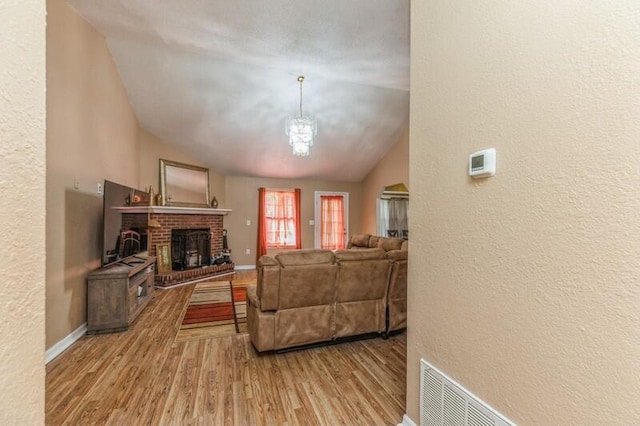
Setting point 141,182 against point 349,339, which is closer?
point 349,339

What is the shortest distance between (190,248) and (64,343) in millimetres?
3225

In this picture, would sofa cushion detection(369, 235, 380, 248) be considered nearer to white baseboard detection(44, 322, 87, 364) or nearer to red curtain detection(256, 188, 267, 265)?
red curtain detection(256, 188, 267, 265)

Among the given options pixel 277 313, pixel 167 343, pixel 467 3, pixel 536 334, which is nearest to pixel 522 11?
pixel 467 3

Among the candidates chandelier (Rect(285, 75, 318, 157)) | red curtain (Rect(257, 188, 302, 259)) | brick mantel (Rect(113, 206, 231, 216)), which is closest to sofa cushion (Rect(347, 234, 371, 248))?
red curtain (Rect(257, 188, 302, 259))

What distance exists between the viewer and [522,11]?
3.32 ft

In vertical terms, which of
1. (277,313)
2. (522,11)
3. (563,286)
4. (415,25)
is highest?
(415,25)

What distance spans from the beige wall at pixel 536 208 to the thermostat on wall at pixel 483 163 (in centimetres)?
3

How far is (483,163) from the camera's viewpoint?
1.13 meters

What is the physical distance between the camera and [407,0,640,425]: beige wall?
760mm

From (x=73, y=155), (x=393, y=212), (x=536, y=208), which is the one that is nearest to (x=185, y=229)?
(x=73, y=155)

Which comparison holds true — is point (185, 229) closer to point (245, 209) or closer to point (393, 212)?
point (245, 209)

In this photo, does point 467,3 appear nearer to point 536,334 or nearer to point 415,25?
point 415,25

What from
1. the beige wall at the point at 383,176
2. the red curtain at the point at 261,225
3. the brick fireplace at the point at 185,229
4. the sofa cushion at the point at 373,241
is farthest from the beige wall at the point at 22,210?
the red curtain at the point at 261,225

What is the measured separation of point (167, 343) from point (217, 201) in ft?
13.3
